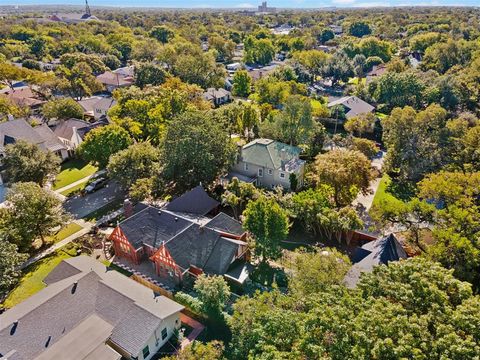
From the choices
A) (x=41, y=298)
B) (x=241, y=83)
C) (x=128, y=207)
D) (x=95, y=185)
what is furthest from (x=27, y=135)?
(x=241, y=83)

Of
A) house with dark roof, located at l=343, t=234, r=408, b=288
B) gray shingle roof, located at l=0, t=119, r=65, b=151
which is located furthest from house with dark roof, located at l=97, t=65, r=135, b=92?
house with dark roof, located at l=343, t=234, r=408, b=288

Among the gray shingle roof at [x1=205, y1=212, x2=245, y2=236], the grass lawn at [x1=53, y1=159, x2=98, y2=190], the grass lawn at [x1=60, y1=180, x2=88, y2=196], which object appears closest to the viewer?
the gray shingle roof at [x1=205, y1=212, x2=245, y2=236]

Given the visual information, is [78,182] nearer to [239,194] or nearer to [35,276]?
[35,276]

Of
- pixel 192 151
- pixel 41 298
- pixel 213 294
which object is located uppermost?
pixel 192 151

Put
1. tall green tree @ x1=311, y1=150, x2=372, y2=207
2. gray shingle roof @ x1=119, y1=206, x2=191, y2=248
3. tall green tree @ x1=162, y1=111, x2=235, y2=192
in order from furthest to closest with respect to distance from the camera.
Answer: tall green tree @ x1=162, y1=111, x2=235, y2=192 < tall green tree @ x1=311, y1=150, x2=372, y2=207 < gray shingle roof @ x1=119, y1=206, x2=191, y2=248

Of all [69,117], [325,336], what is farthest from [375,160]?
[69,117]

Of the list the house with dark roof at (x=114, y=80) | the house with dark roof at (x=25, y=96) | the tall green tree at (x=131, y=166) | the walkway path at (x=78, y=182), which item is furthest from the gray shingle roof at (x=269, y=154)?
the house with dark roof at (x=114, y=80)

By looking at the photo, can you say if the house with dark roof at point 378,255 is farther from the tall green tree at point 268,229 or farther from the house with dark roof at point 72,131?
the house with dark roof at point 72,131

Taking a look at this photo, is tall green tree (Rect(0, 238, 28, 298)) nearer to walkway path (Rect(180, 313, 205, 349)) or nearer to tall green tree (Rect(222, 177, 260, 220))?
walkway path (Rect(180, 313, 205, 349))
